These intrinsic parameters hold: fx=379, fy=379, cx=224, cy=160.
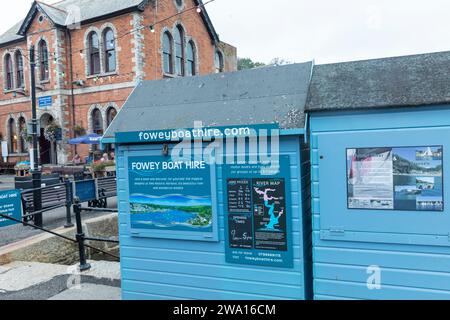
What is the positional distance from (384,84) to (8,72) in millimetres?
27264

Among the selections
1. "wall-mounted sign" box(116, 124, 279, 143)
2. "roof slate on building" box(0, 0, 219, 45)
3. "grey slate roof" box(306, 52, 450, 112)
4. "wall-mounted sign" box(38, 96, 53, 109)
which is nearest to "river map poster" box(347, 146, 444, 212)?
"grey slate roof" box(306, 52, 450, 112)

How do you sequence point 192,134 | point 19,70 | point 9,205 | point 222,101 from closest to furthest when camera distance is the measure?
point 192,134 → point 222,101 → point 9,205 → point 19,70

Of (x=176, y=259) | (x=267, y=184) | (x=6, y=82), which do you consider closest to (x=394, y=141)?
(x=267, y=184)

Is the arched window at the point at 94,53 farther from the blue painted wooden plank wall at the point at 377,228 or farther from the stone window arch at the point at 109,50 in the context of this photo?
the blue painted wooden plank wall at the point at 377,228

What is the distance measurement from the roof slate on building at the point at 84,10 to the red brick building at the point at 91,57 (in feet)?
0.19

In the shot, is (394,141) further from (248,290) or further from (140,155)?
(140,155)

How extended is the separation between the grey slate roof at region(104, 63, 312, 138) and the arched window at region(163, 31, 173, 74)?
1840 centimetres

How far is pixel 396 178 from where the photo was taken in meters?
3.04

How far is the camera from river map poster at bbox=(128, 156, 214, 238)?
11.9 ft

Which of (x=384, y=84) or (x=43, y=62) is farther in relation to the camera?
(x=43, y=62)

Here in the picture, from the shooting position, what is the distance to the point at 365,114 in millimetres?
3117

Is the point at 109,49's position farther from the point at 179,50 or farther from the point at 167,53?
the point at 179,50

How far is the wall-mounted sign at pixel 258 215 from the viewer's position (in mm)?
3373

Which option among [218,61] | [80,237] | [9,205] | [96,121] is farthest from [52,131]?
[80,237]
